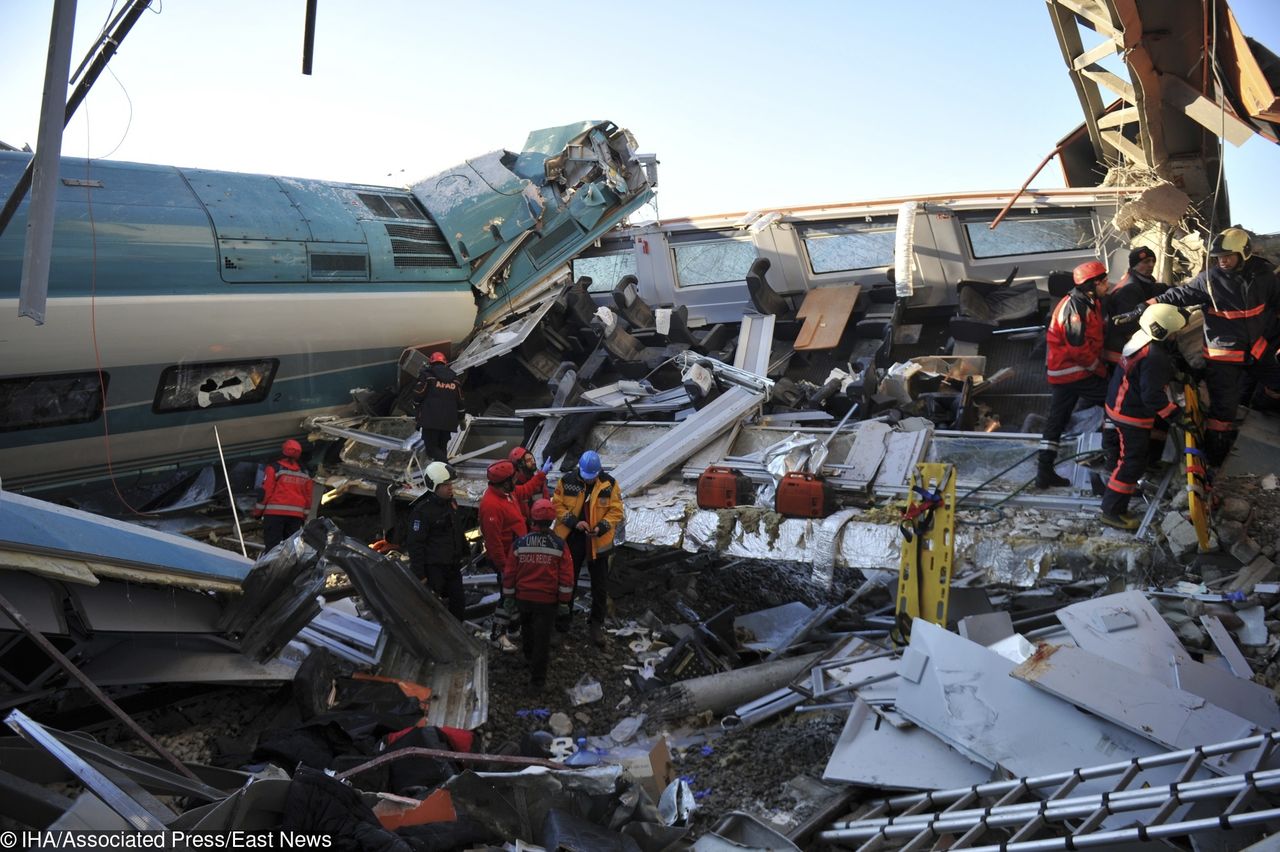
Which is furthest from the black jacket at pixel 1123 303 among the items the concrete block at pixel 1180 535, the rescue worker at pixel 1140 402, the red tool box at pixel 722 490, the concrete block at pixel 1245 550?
the red tool box at pixel 722 490

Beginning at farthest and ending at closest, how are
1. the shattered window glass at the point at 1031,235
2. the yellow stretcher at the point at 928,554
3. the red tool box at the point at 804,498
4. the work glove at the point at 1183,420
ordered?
1. the shattered window glass at the point at 1031,235
2. the red tool box at the point at 804,498
3. the yellow stretcher at the point at 928,554
4. the work glove at the point at 1183,420

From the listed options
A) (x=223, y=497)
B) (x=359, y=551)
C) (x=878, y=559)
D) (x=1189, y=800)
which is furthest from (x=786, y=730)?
(x=223, y=497)

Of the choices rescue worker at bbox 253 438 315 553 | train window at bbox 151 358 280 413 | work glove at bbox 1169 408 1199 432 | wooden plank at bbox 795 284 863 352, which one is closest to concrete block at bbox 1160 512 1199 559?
work glove at bbox 1169 408 1199 432

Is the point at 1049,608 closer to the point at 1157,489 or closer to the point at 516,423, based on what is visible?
the point at 1157,489

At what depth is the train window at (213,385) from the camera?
8.89m

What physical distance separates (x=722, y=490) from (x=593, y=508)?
3.43 ft

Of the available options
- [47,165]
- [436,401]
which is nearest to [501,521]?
[436,401]

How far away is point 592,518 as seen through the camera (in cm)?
740

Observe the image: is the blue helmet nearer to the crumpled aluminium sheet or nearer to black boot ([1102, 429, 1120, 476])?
the crumpled aluminium sheet

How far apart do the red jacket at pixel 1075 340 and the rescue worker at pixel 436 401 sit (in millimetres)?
5428

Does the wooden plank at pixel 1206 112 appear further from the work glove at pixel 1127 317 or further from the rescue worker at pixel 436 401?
the rescue worker at pixel 436 401

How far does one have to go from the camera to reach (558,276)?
454 inches

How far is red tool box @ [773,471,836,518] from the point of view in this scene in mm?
7172

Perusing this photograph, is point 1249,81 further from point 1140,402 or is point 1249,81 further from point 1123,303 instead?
point 1140,402
